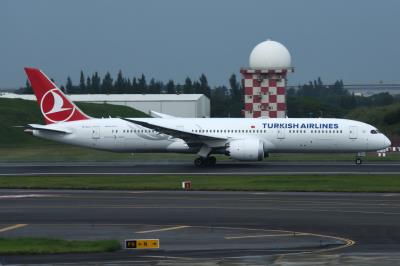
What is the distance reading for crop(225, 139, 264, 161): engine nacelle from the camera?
5059cm

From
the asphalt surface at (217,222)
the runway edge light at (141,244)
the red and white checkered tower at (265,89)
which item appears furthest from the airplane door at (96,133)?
the runway edge light at (141,244)

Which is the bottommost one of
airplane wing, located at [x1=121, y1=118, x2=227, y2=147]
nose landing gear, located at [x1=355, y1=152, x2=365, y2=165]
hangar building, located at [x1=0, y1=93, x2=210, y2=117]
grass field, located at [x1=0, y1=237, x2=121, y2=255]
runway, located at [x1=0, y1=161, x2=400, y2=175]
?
grass field, located at [x1=0, y1=237, x2=121, y2=255]

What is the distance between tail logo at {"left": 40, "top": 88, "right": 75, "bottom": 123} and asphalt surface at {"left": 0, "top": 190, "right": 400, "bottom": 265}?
17.1 meters

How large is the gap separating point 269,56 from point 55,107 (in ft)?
89.3

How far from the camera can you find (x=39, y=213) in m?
29.3

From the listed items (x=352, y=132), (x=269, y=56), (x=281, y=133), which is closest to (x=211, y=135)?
(x=281, y=133)

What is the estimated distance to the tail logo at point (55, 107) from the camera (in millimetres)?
54844

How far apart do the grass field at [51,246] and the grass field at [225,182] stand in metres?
16.3

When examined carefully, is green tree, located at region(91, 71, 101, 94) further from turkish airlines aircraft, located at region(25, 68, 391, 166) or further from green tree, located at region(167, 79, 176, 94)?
turkish airlines aircraft, located at region(25, 68, 391, 166)

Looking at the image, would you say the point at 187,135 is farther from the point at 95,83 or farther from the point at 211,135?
the point at 95,83

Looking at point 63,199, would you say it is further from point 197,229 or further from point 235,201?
point 197,229

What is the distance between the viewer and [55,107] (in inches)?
2157

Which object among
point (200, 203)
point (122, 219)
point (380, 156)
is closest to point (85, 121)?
point (380, 156)

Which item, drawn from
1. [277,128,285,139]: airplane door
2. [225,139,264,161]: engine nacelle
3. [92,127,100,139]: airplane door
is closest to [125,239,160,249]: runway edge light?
[225,139,264,161]: engine nacelle
